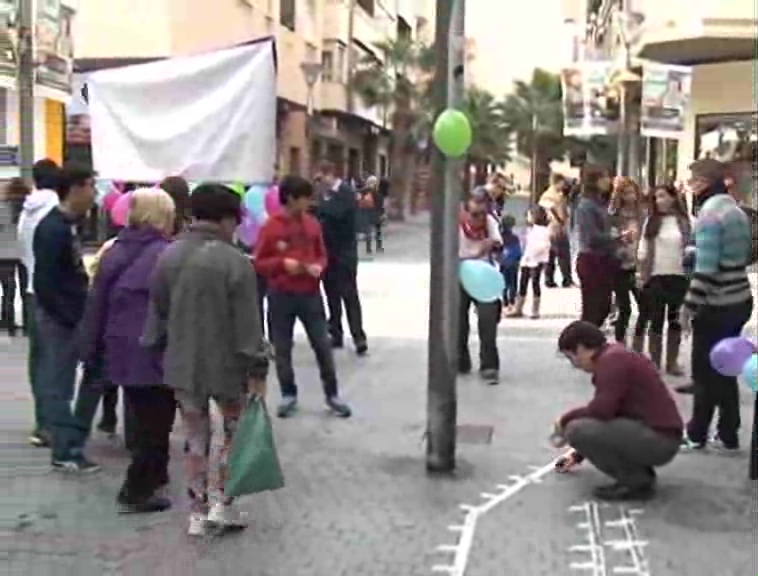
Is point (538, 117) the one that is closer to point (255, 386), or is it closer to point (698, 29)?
point (698, 29)

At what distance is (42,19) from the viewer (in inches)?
677

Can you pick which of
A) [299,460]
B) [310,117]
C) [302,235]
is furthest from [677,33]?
[310,117]

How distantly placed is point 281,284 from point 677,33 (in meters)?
12.3

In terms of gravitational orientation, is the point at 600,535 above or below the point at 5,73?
below

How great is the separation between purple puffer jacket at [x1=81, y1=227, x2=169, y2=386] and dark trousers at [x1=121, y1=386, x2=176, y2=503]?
0.15 meters

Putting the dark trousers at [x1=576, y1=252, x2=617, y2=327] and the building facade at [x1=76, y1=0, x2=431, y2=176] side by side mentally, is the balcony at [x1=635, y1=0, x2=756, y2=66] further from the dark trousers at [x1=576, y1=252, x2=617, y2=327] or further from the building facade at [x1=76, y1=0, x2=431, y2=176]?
the dark trousers at [x1=576, y1=252, x2=617, y2=327]

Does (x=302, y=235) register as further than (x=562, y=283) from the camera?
No

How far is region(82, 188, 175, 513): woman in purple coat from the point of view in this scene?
6.91 metres

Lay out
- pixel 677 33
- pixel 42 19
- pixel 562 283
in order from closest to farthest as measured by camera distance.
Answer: pixel 42 19, pixel 677 33, pixel 562 283

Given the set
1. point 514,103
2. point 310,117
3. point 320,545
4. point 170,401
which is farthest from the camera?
point 514,103

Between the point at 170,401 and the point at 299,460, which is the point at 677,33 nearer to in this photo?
the point at 299,460

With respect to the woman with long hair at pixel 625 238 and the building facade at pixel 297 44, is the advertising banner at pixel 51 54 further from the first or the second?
the woman with long hair at pixel 625 238

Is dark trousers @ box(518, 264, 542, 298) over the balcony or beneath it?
beneath

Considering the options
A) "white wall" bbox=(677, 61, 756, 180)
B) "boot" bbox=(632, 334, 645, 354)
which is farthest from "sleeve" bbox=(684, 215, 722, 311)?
"white wall" bbox=(677, 61, 756, 180)
